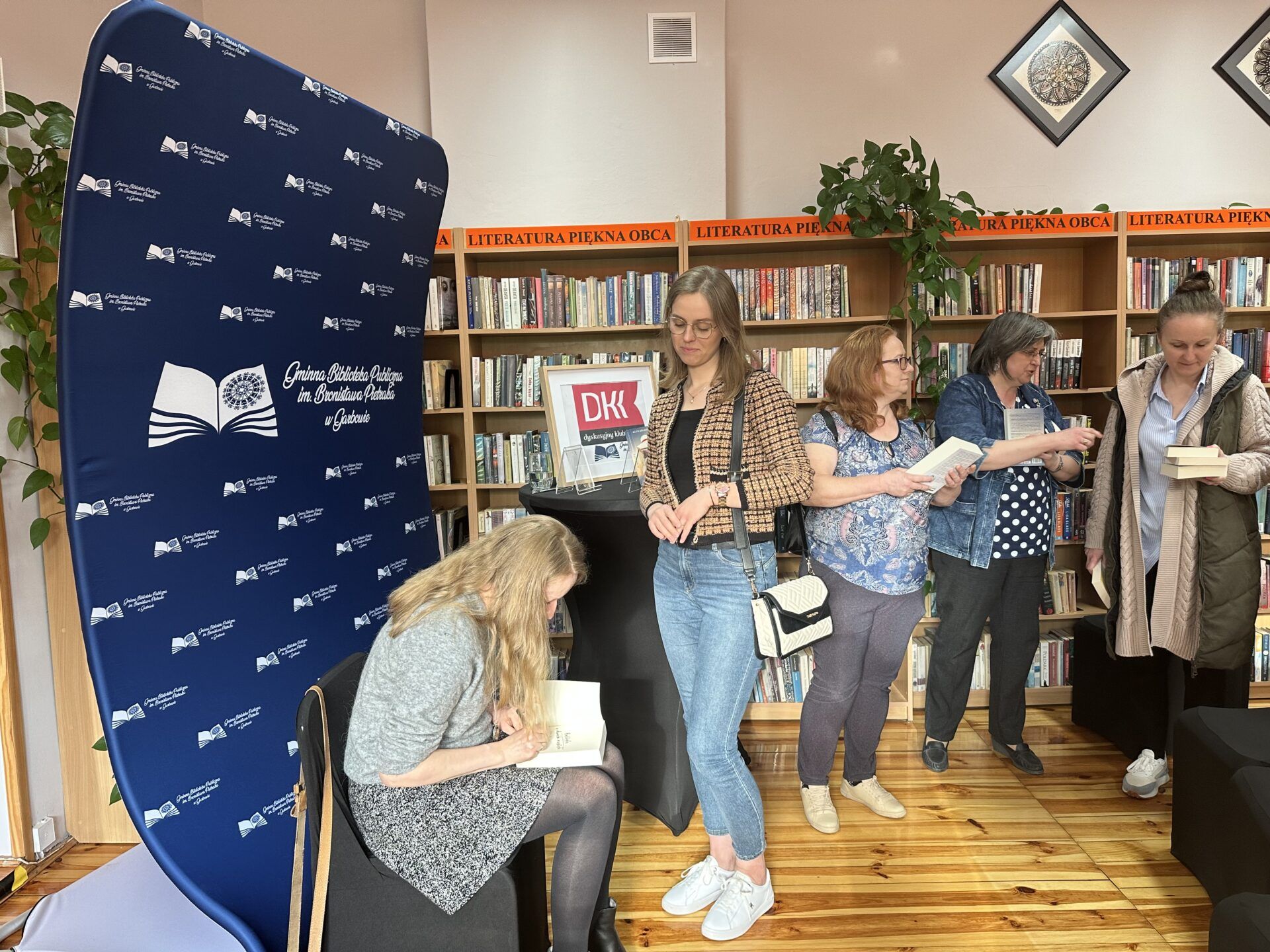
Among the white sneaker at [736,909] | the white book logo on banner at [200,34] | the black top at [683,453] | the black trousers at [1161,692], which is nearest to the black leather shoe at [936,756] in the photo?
the black trousers at [1161,692]

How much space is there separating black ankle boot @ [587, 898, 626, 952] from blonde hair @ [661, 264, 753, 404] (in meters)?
A: 1.36

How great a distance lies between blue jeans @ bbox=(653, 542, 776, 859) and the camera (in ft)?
6.77

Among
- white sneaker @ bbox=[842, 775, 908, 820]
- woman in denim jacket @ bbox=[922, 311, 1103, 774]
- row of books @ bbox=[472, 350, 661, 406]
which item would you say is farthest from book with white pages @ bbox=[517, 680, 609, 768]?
row of books @ bbox=[472, 350, 661, 406]

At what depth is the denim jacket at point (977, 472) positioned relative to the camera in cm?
290

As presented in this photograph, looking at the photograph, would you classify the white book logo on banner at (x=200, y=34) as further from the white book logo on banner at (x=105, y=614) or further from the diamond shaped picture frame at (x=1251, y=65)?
the diamond shaped picture frame at (x=1251, y=65)

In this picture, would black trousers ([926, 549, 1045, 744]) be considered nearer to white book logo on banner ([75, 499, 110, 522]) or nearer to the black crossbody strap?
the black crossbody strap

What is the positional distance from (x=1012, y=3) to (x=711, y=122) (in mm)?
1661

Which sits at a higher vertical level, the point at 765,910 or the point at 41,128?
the point at 41,128

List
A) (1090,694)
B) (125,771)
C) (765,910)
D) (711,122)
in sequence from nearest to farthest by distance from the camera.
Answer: (125,771) < (765,910) < (1090,694) < (711,122)

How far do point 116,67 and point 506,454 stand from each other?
2446mm

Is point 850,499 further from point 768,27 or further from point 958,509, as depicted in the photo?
point 768,27

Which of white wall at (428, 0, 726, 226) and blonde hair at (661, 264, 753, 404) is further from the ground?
white wall at (428, 0, 726, 226)

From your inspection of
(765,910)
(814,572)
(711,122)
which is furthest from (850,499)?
(711,122)

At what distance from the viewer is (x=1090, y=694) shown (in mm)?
3424
